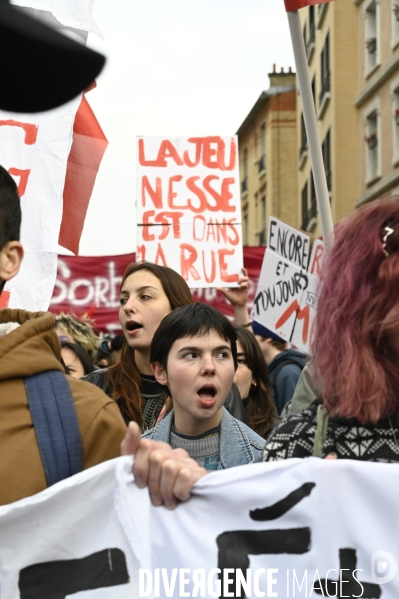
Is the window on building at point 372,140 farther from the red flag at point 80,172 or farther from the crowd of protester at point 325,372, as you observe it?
the crowd of protester at point 325,372

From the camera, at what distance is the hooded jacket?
1.84 metres

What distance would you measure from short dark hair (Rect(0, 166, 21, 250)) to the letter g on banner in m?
0.95

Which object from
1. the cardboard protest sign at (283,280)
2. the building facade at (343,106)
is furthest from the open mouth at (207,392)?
the building facade at (343,106)

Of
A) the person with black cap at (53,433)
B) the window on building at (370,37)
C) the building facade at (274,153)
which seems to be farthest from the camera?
the building facade at (274,153)

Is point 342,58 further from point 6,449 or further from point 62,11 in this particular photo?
point 6,449

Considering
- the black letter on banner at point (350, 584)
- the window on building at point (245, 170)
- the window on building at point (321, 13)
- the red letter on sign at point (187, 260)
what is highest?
the window on building at point (321, 13)

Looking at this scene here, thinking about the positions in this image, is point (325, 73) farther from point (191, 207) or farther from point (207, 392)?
point (207, 392)

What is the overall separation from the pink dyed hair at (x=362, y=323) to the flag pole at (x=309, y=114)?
6.08 ft

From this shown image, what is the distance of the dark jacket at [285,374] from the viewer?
20.2 ft

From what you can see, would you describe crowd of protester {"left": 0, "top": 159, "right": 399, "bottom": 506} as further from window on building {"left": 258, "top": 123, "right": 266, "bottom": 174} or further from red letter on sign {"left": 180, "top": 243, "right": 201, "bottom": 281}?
window on building {"left": 258, "top": 123, "right": 266, "bottom": 174}

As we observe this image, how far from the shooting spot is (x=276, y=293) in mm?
6434

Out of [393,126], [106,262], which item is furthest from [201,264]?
[393,126]

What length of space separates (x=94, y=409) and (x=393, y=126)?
23.5 m

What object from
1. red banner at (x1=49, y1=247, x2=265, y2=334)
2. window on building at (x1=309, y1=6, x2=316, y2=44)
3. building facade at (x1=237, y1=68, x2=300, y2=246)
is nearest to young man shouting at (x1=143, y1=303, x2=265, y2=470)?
red banner at (x1=49, y1=247, x2=265, y2=334)
